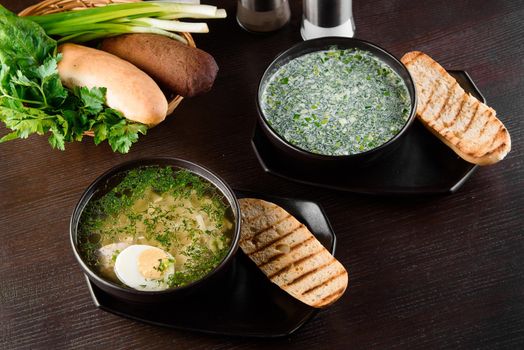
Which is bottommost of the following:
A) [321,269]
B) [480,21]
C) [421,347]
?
[421,347]

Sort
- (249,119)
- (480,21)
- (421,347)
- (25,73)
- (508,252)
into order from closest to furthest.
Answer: (421,347), (508,252), (25,73), (249,119), (480,21)

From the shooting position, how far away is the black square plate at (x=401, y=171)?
2295mm

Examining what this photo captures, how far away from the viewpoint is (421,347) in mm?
2045

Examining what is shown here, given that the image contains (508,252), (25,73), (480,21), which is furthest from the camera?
(480,21)

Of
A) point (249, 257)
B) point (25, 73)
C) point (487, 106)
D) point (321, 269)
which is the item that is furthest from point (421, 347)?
point (25, 73)

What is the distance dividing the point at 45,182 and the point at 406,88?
1.18 metres

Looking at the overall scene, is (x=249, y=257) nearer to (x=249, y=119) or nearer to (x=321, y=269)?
(x=321, y=269)

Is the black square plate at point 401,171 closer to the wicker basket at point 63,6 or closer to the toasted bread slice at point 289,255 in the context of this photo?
the toasted bread slice at point 289,255

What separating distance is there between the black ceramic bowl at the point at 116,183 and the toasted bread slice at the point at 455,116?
701mm

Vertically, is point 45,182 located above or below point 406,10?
below

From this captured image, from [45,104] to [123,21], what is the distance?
441 millimetres

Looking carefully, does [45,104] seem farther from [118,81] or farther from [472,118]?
[472,118]

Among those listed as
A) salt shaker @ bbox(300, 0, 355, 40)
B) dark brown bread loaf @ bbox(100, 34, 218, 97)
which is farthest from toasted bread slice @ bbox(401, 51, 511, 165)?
dark brown bread loaf @ bbox(100, 34, 218, 97)

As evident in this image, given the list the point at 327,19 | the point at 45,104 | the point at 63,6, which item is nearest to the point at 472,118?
the point at 327,19
